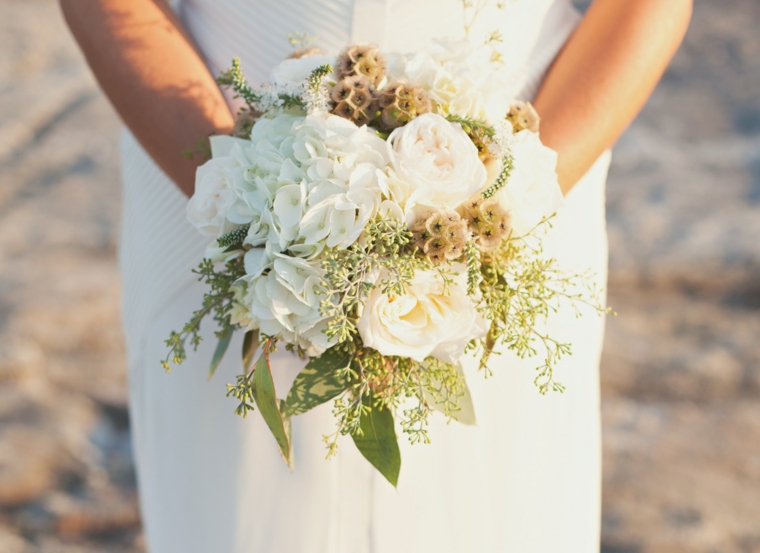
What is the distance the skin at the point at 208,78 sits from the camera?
1557 mm

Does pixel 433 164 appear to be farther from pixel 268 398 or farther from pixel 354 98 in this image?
pixel 268 398

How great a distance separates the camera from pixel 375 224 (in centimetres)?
112

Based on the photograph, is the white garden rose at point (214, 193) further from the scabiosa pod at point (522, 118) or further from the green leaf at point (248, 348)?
the scabiosa pod at point (522, 118)

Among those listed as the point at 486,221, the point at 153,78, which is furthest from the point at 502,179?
the point at 153,78

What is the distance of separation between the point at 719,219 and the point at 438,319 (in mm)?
4225

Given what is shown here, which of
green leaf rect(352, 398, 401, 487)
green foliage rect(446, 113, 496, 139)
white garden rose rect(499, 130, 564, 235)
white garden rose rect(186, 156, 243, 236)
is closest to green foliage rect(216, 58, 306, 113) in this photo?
white garden rose rect(186, 156, 243, 236)

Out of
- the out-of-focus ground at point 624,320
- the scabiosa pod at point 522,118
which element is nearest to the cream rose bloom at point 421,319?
the scabiosa pod at point 522,118

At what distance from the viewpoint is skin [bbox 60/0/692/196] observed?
156 cm

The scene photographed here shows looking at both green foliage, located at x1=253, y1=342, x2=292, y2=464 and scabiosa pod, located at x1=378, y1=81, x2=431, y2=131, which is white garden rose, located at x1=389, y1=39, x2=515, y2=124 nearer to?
scabiosa pod, located at x1=378, y1=81, x2=431, y2=131

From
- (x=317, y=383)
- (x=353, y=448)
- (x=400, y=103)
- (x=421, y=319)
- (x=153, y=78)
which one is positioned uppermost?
(x=153, y=78)

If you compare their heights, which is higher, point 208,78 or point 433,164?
point 208,78

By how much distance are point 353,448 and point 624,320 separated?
10.2ft

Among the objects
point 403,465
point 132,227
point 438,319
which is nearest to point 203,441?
point 403,465

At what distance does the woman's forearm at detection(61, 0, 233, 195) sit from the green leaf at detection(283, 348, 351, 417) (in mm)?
504
